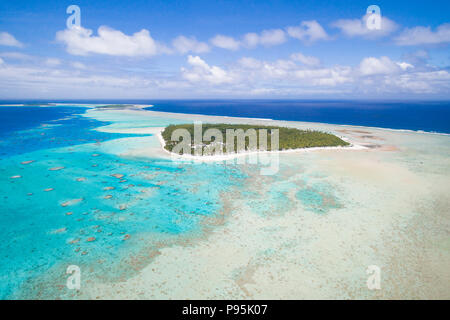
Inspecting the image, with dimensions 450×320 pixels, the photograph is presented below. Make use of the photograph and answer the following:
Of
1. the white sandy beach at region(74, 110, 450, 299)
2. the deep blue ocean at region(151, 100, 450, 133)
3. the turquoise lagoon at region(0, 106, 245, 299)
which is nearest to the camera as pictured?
the white sandy beach at region(74, 110, 450, 299)

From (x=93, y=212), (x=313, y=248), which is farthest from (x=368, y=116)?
(x=93, y=212)

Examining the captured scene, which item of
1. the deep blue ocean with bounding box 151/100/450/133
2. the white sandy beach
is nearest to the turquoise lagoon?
the white sandy beach

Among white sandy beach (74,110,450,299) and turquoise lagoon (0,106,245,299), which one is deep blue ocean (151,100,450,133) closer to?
white sandy beach (74,110,450,299)

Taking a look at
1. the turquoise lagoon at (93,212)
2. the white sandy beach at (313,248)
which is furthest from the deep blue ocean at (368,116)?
the turquoise lagoon at (93,212)

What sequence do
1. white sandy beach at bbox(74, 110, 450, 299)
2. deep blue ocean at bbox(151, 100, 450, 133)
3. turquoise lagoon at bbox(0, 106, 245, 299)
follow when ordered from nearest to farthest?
1. white sandy beach at bbox(74, 110, 450, 299)
2. turquoise lagoon at bbox(0, 106, 245, 299)
3. deep blue ocean at bbox(151, 100, 450, 133)

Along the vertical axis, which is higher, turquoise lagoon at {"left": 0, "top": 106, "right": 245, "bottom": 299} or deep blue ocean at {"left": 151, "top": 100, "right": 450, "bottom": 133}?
deep blue ocean at {"left": 151, "top": 100, "right": 450, "bottom": 133}

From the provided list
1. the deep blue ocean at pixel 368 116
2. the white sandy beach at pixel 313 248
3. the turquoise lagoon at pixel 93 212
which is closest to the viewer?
the white sandy beach at pixel 313 248

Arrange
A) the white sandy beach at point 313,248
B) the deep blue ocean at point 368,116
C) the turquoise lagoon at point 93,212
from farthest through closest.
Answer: the deep blue ocean at point 368,116
the turquoise lagoon at point 93,212
the white sandy beach at point 313,248

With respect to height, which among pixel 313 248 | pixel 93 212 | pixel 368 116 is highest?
pixel 368 116

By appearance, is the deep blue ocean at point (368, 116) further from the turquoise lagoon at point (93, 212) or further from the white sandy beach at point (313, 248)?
the turquoise lagoon at point (93, 212)

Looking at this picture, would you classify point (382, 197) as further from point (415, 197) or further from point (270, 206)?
point (270, 206)

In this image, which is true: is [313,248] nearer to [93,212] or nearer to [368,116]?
[93,212]

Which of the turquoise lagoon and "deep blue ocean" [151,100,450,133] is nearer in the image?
the turquoise lagoon
